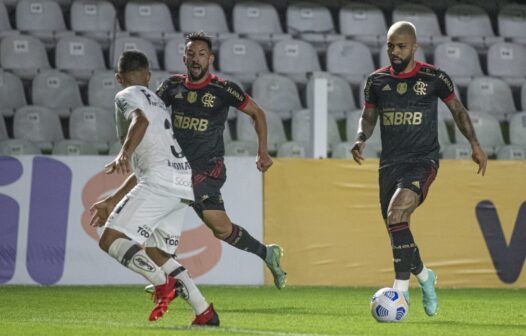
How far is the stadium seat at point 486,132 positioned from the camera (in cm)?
1471

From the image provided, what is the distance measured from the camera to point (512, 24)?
674 inches

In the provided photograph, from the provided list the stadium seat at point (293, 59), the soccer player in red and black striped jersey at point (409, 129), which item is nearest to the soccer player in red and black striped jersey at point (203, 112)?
the soccer player in red and black striped jersey at point (409, 129)

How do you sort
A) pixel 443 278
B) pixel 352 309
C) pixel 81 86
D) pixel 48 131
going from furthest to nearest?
pixel 81 86 < pixel 48 131 < pixel 443 278 < pixel 352 309

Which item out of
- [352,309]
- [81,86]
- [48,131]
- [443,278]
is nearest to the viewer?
[352,309]

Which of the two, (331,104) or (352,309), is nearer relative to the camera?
(352,309)

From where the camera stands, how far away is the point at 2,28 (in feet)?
49.5

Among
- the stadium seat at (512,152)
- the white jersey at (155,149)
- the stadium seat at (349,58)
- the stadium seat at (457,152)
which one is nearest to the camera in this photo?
the white jersey at (155,149)

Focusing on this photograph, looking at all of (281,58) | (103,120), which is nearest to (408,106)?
(103,120)

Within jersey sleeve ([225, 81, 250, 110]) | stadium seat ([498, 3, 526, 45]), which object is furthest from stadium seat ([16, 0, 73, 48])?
jersey sleeve ([225, 81, 250, 110])

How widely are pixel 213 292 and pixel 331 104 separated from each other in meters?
4.82

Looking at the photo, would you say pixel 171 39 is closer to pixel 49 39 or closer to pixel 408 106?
pixel 49 39

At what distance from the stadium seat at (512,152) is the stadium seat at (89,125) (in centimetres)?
480

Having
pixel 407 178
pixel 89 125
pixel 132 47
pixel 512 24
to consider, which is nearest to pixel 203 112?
pixel 407 178

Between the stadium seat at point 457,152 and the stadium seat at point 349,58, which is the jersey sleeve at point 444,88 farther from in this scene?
the stadium seat at point 349,58
